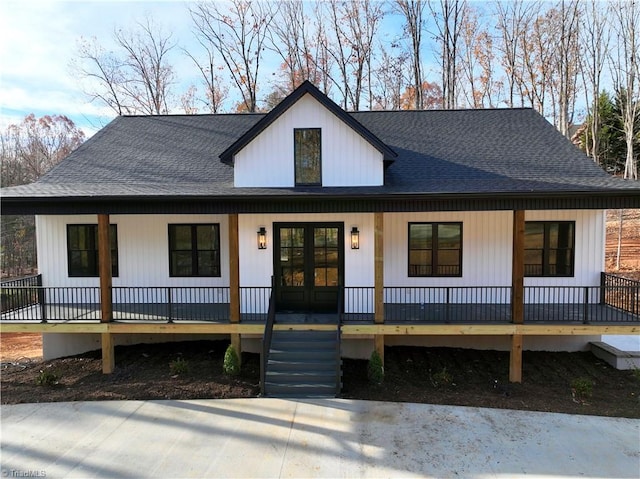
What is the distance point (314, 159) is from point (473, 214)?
4.60 m

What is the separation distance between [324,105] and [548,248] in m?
7.18

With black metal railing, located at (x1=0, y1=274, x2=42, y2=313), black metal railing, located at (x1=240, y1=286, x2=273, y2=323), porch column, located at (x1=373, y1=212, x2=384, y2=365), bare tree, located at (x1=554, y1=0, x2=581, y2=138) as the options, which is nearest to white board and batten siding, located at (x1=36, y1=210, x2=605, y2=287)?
black metal railing, located at (x1=240, y1=286, x2=273, y2=323)

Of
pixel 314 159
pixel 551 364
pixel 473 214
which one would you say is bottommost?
pixel 551 364

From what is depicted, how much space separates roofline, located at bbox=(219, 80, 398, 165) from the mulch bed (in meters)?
5.33

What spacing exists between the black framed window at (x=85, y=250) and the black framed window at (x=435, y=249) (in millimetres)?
8480

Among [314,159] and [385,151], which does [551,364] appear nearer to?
[385,151]

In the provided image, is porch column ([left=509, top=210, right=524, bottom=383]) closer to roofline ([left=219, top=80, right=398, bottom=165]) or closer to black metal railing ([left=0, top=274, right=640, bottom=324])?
black metal railing ([left=0, top=274, right=640, bottom=324])

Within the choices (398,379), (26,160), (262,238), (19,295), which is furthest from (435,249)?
(26,160)

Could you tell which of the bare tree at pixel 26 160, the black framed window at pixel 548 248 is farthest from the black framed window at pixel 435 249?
the bare tree at pixel 26 160

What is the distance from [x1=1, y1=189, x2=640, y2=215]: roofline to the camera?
870 cm

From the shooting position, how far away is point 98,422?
7566 millimetres

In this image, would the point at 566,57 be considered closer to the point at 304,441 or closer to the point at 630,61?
the point at 630,61

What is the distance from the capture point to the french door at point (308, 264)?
1071 cm

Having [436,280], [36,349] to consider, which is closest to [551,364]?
[436,280]
